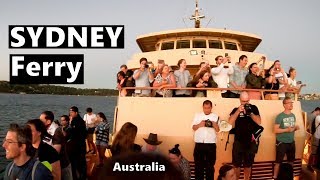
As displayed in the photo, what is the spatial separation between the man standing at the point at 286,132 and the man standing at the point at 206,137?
178 cm

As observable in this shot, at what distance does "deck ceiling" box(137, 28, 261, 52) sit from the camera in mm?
14852

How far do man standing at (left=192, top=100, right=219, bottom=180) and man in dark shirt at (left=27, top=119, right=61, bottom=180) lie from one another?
382 cm

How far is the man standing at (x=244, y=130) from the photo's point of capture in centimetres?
846

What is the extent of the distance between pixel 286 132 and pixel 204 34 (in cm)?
683

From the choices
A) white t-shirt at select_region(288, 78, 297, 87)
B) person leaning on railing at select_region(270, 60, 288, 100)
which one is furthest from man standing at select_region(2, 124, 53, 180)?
white t-shirt at select_region(288, 78, 297, 87)

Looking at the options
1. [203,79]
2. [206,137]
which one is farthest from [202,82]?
[206,137]

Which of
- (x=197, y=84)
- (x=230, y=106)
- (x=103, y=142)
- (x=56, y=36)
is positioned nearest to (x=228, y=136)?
(x=230, y=106)

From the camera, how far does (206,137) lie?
327 inches

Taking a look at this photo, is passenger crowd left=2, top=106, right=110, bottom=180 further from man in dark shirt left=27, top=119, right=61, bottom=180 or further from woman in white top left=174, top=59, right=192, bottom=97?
woman in white top left=174, top=59, right=192, bottom=97

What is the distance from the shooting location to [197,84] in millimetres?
9711

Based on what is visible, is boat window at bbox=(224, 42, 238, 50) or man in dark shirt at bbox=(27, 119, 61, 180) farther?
boat window at bbox=(224, 42, 238, 50)

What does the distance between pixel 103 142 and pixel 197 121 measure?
188 inches

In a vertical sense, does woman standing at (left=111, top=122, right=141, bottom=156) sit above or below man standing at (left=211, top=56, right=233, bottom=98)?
below

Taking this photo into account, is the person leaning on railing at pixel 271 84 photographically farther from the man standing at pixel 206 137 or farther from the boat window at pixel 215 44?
the boat window at pixel 215 44
